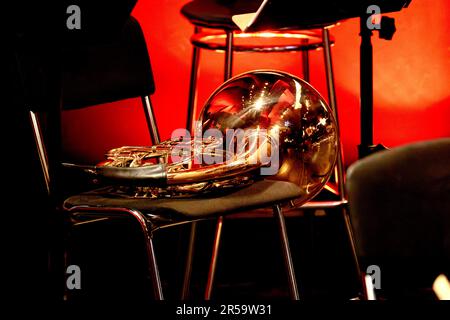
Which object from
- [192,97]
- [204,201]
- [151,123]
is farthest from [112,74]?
[204,201]

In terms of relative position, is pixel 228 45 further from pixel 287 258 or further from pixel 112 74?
pixel 287 258

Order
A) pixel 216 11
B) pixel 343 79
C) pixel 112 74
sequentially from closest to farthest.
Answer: pixel 112 74
pixel 216 11
pixel 343 79

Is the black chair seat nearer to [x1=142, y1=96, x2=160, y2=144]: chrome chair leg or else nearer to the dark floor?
[x1=142, y1=96, x2=160, y2=144]: chrome chair leg

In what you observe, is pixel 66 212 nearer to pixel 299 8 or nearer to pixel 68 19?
pixel 68 19

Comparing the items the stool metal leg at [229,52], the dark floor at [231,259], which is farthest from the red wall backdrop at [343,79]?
the stool metal leg at [229,52]

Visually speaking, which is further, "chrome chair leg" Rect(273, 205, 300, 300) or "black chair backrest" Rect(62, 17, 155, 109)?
"black chair backrest" Rect(62, 17, 155, 109)

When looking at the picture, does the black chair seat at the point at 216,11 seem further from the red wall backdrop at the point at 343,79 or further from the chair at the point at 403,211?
the chair at the point at 403,211

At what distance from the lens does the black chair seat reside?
204 centimetres

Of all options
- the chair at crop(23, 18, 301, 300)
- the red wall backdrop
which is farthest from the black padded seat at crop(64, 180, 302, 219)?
the red wall backdrop

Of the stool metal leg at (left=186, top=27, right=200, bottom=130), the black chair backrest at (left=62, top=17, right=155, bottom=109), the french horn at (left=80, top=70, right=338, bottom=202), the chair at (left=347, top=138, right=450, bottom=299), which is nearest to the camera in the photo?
the chair at (left=347, top=138, right=450, bottom=299)

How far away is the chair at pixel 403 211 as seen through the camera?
87 cm

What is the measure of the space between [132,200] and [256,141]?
0.97 feet

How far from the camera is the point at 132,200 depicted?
54.5 inches

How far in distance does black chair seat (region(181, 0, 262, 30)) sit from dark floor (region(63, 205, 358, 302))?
65 cm
